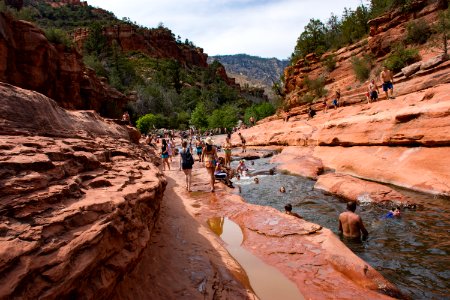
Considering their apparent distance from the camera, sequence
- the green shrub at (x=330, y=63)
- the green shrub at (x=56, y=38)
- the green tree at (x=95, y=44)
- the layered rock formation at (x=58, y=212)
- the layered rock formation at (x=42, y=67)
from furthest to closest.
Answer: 1. the green tree at (x=95, y=44)
2. the green shrub at (x=330, y=63)
3. the green shrub at (x=56, y=38)
4. the layered rock formation at (x=42, y=67)
5. the layered rock formation at (x=58, y=212)

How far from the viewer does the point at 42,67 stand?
21625mm

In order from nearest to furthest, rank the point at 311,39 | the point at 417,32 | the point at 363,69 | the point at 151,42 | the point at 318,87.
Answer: the point at 417,32
the point at 363,69
the point at 318,87
the point at 311,39
the point at 151,42

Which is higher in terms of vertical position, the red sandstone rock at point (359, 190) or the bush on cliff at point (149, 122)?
the bush on cliff at point (149, 122)

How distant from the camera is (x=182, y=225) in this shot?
6449 mm

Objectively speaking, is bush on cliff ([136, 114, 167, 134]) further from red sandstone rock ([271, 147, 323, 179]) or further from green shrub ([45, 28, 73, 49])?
red sandstone rock ([271, 147, 323, 179])

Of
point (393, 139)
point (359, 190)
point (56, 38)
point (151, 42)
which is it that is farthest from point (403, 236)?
point (151, 42)

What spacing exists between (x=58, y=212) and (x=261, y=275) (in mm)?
3408

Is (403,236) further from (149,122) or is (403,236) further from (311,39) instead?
(149,122)

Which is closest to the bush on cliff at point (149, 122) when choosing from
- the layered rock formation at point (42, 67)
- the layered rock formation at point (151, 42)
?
the layered rock formation at point (42, 67)

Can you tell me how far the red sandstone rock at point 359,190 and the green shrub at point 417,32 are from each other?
22.5 meters

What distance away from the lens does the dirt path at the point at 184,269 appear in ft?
12.2

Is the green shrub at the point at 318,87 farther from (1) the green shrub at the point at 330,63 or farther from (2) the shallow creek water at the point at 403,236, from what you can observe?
(2) the shallow creek water at the point at 403,236

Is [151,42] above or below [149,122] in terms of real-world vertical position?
above

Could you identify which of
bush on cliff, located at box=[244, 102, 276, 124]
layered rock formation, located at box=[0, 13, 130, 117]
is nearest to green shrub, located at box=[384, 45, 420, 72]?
layered rock formation, located at box=[0, 13, 130, 117]
